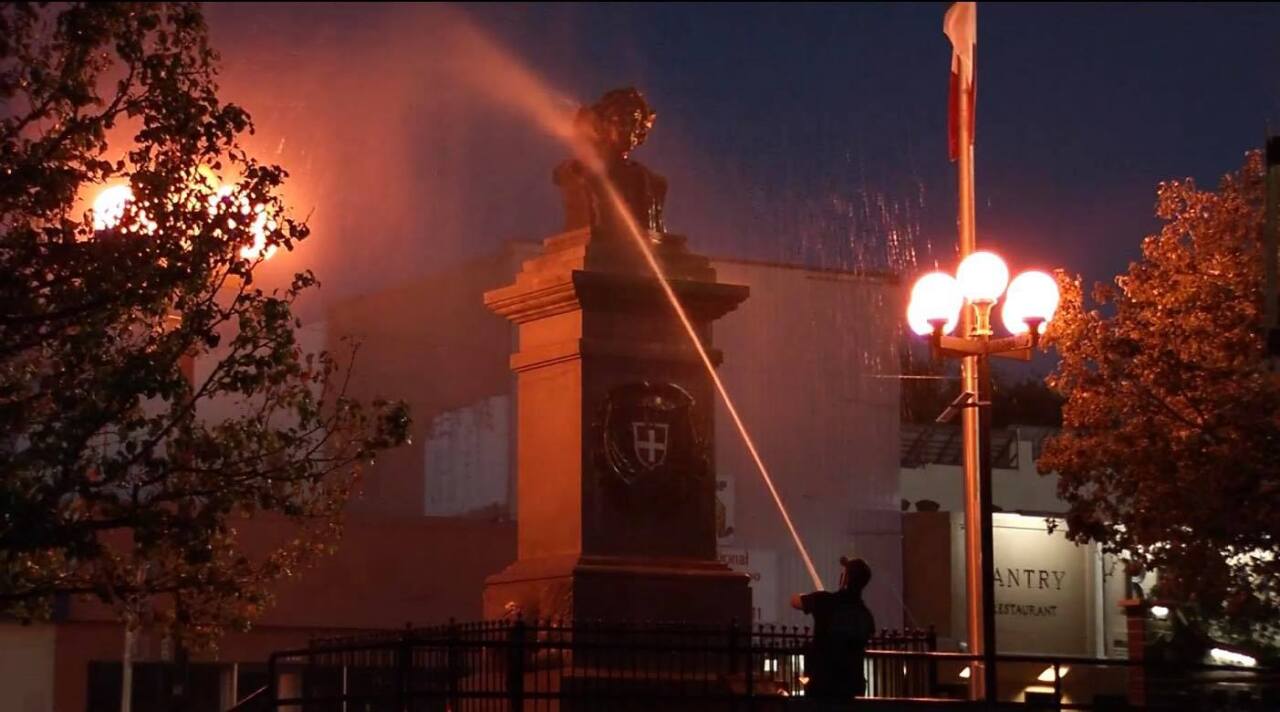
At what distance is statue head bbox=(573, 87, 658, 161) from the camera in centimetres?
1753

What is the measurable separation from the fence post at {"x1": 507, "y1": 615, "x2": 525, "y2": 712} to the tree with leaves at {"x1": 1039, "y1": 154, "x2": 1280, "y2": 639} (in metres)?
8.39

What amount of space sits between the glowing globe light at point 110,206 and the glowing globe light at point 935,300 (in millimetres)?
6656

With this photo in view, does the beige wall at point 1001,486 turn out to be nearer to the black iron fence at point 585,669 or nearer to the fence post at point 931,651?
the fence post at point 931,651

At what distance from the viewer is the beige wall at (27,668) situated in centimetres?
3161

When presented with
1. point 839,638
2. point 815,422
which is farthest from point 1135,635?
point 839,638

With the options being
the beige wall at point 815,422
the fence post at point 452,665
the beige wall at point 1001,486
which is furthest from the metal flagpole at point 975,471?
the beige wall at point 1001,486

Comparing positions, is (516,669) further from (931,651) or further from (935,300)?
(935,300)

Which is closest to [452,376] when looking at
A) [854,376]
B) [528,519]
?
[854,376]

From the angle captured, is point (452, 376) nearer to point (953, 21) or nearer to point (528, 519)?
point (953, 21)

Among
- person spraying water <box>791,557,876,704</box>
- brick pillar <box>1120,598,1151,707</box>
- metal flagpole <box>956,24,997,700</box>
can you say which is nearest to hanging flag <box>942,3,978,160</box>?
metal flagpole <box>956,24,997,700</box>

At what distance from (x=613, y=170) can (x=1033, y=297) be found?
12.1 ft

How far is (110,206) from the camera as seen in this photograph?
15.4m

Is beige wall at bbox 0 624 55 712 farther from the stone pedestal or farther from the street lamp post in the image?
the street lamp post

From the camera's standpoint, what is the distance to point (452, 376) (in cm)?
4228
